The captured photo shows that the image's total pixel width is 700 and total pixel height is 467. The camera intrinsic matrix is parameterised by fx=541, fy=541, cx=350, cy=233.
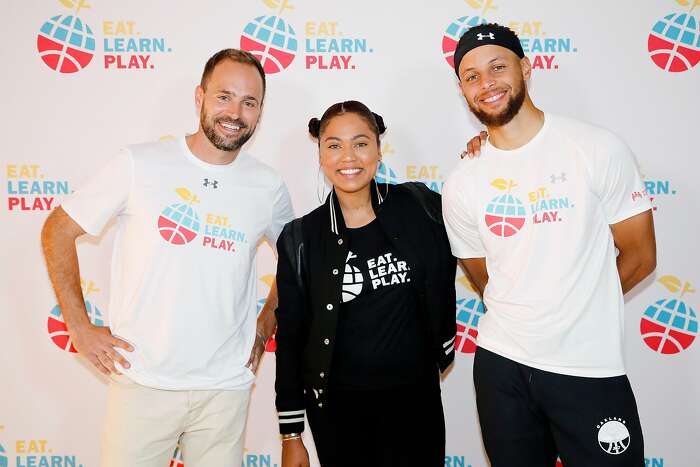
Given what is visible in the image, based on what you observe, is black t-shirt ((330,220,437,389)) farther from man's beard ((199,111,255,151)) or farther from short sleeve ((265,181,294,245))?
man's beard ((199,111,255,151))

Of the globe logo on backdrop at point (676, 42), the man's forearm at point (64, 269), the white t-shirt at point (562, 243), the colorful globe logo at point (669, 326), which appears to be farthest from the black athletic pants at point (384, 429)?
the globe logo on backdrop at point (676, 42)

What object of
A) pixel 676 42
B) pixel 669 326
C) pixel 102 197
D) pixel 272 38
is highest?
pixel 272 38

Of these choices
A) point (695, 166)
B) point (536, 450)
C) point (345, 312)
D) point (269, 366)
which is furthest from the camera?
point (269, 366)

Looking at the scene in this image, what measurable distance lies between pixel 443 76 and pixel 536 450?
1563 mm

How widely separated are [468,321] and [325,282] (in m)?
0.94

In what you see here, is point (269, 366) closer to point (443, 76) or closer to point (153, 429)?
point (153, 429)

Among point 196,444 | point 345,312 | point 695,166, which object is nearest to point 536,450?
point 345,312

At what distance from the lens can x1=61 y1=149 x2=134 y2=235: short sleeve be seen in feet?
6.07

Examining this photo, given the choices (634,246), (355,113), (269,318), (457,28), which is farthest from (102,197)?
(634,246)

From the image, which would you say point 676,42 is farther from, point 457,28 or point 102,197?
point 102,197

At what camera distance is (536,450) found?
1727 mm

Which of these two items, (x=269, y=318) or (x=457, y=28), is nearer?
(x=269, y=318)

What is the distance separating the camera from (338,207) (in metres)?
1.99

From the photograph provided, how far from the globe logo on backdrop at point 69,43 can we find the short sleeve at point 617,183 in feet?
7.14
